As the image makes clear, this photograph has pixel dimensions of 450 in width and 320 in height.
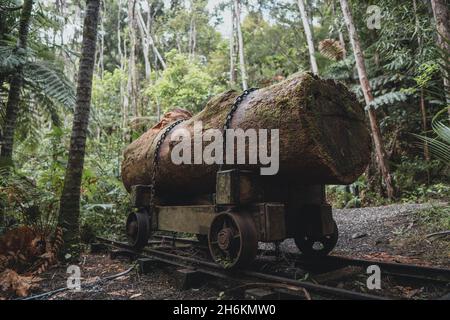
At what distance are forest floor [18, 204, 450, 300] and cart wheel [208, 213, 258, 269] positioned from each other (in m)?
0.33

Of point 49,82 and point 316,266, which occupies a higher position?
point 49,82

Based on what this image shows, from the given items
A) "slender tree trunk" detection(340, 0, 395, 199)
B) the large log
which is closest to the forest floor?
the large log

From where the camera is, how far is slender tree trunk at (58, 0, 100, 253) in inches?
210

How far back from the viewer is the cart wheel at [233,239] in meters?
3.42

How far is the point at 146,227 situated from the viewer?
5289mm

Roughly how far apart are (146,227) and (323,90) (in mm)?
3255

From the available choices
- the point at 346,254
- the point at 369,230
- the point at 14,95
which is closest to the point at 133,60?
the point at 14,95

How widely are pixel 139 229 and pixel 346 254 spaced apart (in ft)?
9.77

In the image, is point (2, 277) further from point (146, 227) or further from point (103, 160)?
point (103, 160)

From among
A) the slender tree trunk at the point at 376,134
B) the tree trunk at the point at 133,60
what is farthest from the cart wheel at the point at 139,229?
the tree trunk at the point at 133,60

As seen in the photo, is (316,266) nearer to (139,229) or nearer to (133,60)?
(139,229)

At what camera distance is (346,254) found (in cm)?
495

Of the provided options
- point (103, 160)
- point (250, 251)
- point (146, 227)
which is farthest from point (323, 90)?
point (103, 160)

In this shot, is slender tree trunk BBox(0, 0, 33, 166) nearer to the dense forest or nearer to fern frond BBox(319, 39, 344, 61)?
the dense forest
